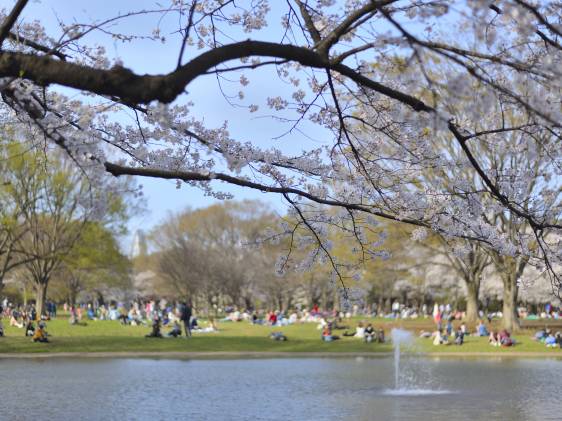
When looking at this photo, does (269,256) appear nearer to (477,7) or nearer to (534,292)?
(534,292)

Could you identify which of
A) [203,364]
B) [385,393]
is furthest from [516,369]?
[203,364]

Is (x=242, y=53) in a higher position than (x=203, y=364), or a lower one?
higher

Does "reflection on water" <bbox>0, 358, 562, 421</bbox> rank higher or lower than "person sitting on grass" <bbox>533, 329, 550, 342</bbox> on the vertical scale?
lower

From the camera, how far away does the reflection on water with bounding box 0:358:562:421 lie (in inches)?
561

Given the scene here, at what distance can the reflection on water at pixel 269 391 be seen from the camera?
46.8 feet

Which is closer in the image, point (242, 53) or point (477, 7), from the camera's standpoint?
point (477, 7)

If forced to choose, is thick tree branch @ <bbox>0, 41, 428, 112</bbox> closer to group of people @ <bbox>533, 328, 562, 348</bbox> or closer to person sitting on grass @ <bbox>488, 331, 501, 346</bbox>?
person sitting on grass @ <bbox>488, 331, 501, 346</bbox>

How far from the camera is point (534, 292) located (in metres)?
70.7

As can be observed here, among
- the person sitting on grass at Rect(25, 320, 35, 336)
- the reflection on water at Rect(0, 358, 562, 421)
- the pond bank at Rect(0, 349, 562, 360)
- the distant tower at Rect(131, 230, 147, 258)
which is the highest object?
the distant tower at Rect(131, 230, 147, 258)

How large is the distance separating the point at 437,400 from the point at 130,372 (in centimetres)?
927

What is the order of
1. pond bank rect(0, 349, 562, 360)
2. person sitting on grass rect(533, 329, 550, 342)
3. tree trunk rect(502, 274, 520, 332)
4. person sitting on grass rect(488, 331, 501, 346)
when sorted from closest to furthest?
1. pond bank rect(0, 349, 562, 360)
2. person sitting on grass rect(488, 331, 501, 346)
3. person sitting on grass rect(533, 329, 550, 342)
4. tree trunk rect(502, 274, 520, 332)

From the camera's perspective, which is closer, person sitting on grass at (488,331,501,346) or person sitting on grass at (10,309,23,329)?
person sitting on grass at (488,331,501,346)

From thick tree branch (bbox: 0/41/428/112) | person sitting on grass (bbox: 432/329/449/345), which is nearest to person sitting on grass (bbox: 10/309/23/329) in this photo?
person sitting on grass (bbox: 432/329/449/345)

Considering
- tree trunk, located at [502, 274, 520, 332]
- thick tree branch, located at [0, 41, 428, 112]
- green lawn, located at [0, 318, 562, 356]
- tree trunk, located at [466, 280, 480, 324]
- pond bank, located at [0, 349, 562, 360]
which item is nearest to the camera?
thick tree branch, located at [0, 41, 428, 112]
